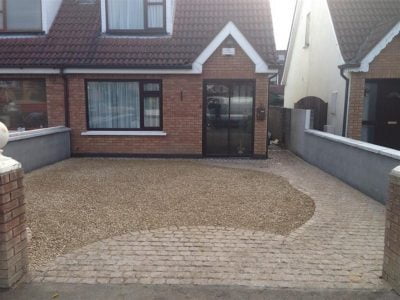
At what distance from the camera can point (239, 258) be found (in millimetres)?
4504

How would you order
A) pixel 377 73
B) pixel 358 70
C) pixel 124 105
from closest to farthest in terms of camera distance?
pixel 358 70 → pixel 377 73 → pixel 124 105

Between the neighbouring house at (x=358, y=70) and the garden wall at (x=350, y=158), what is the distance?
112cm

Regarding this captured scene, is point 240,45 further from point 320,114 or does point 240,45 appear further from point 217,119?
point 320,114

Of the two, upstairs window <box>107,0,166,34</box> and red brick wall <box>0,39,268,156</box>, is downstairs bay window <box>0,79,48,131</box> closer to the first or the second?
red brick wall <box>0,39,268,156</box>

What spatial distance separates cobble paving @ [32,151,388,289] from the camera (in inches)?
157

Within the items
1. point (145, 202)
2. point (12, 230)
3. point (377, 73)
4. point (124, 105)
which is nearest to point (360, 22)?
point (377, 73)

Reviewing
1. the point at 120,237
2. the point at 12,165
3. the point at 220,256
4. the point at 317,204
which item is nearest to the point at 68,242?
the point at 120,237

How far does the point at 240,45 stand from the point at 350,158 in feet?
15.6

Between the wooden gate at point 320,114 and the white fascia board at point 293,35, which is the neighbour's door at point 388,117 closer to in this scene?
the wooden gate at point 320,114

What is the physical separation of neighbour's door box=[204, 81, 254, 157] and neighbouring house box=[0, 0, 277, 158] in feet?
0.10

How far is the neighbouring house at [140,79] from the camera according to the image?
1136cm

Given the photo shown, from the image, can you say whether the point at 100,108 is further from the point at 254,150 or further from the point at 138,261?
the point at 138,261

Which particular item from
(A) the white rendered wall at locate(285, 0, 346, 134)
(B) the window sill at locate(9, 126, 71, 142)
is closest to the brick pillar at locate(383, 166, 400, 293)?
(B) the window sill at locate(9, 126, 71, 142)

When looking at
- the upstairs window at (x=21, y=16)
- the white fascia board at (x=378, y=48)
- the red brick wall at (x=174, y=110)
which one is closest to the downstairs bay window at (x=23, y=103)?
the red brick wall at (x=174, y=110)
